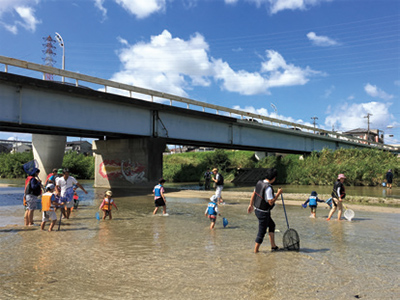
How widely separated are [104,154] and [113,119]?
252 inches

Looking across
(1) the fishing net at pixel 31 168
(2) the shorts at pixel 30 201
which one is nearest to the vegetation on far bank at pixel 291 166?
(1) the fishing net at pixel 31 168

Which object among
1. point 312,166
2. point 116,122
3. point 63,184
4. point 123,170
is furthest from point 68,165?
point 63,184

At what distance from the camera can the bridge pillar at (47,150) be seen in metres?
31.3

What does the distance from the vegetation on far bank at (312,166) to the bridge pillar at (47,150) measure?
2155 cm

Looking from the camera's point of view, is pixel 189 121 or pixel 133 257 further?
pixel 189 121

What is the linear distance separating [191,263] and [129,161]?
24000mm

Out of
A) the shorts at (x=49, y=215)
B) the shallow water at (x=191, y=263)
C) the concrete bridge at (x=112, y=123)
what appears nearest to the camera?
the shallow water at (x=191, y=263)

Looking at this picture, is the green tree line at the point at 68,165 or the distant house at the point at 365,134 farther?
the distant house at the point at 365,134

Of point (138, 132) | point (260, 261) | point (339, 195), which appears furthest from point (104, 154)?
point (260, 261)

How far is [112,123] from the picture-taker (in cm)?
2588

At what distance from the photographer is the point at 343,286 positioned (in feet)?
17.3

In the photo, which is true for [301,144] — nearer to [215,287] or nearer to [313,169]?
[313,169]

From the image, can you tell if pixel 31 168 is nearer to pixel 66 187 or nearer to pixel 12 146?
pixel 66 187

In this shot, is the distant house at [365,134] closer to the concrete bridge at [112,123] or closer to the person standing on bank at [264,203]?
the concrete bridge at [112,123]
